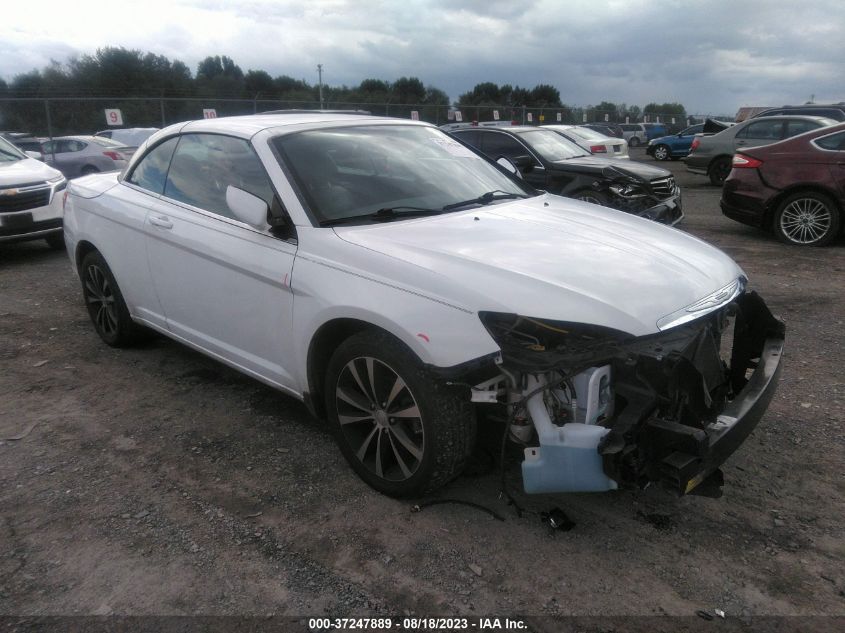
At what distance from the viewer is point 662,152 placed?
90.8 ft

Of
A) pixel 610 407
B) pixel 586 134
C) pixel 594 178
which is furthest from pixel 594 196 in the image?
pixel 610 407

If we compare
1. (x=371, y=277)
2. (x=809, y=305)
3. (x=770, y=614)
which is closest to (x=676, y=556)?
(x=770, y=614)

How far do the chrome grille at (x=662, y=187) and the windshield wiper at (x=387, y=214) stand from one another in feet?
20.8

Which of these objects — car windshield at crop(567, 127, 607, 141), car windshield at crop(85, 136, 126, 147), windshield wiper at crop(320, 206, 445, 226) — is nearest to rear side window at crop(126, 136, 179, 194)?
windshield wiper at crop(320, 206, 445, 226)

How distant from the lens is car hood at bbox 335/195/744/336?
2.54m

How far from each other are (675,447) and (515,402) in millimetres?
621

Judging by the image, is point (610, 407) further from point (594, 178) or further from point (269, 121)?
point (594, 178)

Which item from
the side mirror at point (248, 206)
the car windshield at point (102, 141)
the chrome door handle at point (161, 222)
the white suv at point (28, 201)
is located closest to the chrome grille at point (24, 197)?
the white suv at point (28, 201)

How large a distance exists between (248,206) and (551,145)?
7.82 meters

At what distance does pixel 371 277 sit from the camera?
2.84m

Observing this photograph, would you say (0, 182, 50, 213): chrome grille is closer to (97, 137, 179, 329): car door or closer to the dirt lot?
(97, 137, 179, 329): car door

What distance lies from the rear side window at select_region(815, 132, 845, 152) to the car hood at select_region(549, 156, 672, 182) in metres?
1.82

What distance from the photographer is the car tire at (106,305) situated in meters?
4.77

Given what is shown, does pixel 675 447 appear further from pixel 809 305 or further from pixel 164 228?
pixel 809 305
